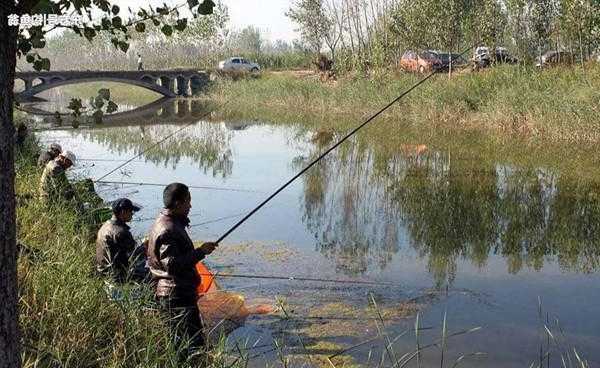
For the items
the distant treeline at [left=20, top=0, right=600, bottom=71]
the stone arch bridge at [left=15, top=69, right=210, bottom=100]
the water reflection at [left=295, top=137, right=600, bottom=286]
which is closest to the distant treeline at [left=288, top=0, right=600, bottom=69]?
the distant treeline at [left=20, top=0, right=600, bottom=71]

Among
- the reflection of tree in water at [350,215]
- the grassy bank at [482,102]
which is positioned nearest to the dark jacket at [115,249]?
the reflection of tree in water at [350,215]

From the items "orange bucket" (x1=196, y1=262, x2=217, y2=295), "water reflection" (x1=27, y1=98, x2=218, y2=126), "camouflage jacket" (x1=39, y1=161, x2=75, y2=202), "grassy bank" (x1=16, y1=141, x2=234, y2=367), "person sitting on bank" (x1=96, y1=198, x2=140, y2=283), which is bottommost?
"orange bucket" (x1=196, y1=262, x2=217, y2=295)

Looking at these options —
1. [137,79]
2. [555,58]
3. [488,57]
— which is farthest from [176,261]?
[137,79]

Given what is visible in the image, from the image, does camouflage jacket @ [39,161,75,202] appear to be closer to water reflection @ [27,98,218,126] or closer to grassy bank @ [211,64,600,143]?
grassy bank @ [211,64,600,143]

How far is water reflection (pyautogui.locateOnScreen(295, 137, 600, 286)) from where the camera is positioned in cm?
899

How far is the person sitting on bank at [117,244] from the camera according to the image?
529 centimetres

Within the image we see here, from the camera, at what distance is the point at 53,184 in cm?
768

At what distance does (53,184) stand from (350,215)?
5.54 metres

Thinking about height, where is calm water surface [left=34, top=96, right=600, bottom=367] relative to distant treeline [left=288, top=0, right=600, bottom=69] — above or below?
below

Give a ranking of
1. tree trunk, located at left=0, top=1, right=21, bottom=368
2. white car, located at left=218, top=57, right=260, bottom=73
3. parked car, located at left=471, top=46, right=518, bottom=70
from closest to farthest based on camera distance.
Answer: tree trunk, located at left=0, top=1, right=21, bottom=368 → parked car, located at left=471, top=46, right=518, bottom=70 → white car, located at left=218, top=57, right=260, bottom=73

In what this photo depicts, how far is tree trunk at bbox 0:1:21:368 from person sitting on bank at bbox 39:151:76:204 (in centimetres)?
589

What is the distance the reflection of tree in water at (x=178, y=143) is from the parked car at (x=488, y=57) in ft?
37.1

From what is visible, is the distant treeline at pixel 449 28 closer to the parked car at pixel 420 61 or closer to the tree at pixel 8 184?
the parked car at pixel 420 61

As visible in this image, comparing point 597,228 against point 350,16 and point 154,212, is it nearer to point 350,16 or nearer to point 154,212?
point 154,212
